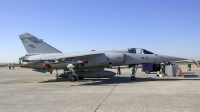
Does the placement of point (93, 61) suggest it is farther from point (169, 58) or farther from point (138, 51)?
point (169, 58)

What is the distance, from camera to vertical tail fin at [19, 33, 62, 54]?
16.5m

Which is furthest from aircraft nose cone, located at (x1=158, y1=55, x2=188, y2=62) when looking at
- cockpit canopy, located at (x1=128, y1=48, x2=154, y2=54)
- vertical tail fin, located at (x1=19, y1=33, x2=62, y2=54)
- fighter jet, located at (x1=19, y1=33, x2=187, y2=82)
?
vertical tail fin, located at (x1=19, y1=33, x2=62, y2=54)

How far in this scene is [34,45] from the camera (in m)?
16.5

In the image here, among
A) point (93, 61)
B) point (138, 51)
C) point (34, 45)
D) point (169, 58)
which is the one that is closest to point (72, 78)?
point (93, 61)

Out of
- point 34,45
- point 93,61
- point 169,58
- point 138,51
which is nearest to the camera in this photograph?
point 169,58

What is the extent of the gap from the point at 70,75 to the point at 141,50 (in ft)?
19.6

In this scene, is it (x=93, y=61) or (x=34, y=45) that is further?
(x=34, y=45)

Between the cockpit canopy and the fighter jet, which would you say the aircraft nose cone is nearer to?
the fighter jet

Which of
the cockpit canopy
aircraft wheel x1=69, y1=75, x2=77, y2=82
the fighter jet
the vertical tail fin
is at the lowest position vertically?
aircraft wheel x1=69, y1=75, x2=77, y2=82

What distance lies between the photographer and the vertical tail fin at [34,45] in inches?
650

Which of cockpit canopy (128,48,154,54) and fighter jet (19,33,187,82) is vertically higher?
cockpit canopy (128,48,154,54)

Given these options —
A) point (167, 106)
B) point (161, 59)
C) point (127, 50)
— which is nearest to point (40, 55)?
point (127, 50)

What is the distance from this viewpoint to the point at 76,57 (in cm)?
1427

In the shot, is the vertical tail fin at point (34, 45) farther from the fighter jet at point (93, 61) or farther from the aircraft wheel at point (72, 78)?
the aircraft wheel at point (72, 78)
